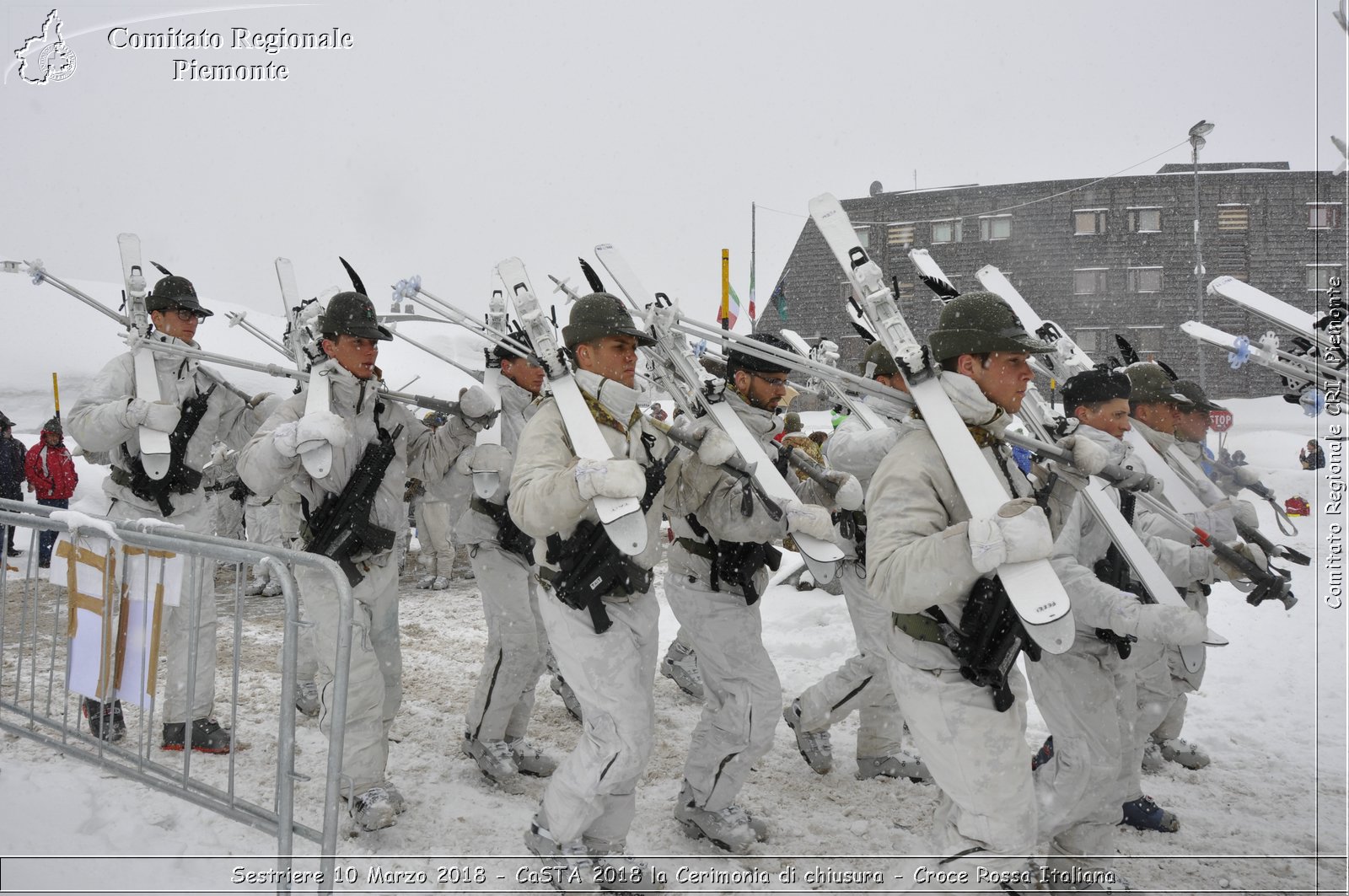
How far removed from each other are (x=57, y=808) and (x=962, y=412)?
3724 millimetres

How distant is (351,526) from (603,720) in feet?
5.06

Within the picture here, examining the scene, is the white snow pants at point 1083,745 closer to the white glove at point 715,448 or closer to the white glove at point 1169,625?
the white glove at point 1169,625

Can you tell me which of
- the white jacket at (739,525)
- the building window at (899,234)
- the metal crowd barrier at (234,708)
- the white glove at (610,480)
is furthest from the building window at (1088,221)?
the metal crowd barrier at (234,708)

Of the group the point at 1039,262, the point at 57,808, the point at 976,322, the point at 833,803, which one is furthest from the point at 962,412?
the point at 1039,262

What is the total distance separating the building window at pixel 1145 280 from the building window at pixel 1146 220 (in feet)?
3.85

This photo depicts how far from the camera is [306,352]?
4215 mm

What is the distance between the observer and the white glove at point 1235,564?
341 cm

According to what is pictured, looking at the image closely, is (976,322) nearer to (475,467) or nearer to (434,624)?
(475,467)

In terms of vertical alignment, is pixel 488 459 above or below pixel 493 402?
below

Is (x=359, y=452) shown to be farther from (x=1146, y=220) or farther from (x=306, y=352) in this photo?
(x=1146, y=220)

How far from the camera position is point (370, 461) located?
12.6 ft

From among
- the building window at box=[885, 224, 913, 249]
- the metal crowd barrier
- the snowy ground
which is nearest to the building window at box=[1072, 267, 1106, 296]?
the building window at box=[885, 224, 913, 249]

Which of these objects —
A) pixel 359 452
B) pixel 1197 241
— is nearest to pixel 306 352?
pixel 359 452

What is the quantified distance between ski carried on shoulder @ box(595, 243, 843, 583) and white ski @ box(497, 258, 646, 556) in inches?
22.9
